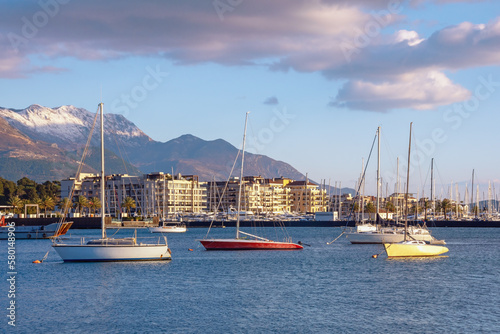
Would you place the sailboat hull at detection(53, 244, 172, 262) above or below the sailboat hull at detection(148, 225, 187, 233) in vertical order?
above

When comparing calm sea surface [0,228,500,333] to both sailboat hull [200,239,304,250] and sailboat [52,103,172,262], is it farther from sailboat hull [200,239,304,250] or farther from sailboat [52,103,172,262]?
sailboat hull [200,239,304,250]

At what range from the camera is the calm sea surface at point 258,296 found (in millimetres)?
34469

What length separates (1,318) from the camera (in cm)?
3578

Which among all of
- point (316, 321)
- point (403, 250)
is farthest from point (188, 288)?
point (403, 250)

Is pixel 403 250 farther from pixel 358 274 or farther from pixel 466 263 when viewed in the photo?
pixel 358 274

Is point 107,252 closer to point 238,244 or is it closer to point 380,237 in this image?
point 238,244

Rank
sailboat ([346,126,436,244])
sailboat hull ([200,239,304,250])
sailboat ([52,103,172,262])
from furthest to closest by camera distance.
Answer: sailboat ([346,126,436,244]), sailboat hull ([200,239,304,250]), sailboat ([52,103,172,262])

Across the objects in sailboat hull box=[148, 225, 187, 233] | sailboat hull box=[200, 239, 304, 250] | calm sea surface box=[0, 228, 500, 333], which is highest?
sailboat hull box=[200, 239, 304, 250]

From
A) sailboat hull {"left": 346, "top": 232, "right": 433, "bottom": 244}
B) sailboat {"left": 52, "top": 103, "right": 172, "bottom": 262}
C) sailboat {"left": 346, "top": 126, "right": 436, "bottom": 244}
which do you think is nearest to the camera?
sailboat {"left": 52, "top": 103, "right": 172, "bottom": 262}

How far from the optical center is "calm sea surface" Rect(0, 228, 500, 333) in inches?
1357

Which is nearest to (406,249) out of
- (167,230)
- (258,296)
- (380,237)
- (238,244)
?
(238,244)

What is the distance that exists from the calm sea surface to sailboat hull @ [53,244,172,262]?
79cm

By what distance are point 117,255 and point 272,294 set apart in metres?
19.5

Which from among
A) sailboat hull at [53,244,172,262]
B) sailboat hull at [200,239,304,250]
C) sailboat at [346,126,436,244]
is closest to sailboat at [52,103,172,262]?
sailboat hull at [53,244,172,262]
